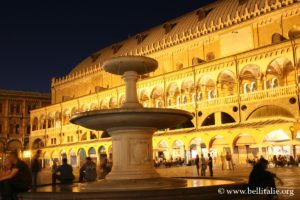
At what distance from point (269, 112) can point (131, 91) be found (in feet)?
60.5

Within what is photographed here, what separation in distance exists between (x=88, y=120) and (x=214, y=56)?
2817 cm

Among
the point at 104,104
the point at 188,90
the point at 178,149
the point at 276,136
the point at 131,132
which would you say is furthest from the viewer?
the point at 104,104

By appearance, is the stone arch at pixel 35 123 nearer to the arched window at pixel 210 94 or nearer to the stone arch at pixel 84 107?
the stone arch at pixel 84 107

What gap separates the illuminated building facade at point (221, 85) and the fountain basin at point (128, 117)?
54.1 ft

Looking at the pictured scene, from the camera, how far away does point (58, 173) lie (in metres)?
12.4

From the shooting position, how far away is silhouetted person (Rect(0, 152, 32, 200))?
25.7ft

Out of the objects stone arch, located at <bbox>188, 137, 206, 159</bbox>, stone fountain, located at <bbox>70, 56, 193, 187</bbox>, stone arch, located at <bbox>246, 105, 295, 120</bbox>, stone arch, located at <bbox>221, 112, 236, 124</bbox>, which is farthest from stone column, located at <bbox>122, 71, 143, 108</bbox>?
stone arch, located at <bbox>188, 137, 206, 159</bbox>

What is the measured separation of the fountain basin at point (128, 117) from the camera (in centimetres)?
1090

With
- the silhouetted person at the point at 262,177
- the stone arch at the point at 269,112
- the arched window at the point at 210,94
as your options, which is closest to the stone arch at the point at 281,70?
the stone arch at the point at 269,112

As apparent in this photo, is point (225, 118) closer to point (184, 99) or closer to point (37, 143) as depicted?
point (184, 99)

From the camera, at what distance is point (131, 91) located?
1237 centimetres

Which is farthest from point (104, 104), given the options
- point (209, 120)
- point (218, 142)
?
point (218, 142)

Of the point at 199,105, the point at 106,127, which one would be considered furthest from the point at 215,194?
the point at 199,105

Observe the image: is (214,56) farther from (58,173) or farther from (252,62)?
(58,173)
